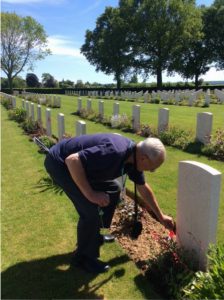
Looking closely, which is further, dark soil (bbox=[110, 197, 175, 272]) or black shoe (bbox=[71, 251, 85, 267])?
dark soil (bbox=[110, 197, 175, 272])

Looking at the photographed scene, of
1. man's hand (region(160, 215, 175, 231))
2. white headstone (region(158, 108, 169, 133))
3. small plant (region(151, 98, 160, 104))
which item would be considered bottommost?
small plant (region(151, 98, 160, 104))

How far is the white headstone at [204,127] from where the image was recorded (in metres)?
9.16

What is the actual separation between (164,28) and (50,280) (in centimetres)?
4317

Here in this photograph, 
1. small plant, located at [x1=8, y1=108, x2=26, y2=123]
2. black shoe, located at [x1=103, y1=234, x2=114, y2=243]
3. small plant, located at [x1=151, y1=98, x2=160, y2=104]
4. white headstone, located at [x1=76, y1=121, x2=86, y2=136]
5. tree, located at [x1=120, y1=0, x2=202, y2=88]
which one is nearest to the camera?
black shoe, located at [x1=103, y1=234, x2=114, y2=243]

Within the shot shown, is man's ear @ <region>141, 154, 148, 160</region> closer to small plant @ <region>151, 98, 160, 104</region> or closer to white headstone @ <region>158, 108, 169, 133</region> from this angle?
white headstone @ <region>158, 108, 169, 133</region>

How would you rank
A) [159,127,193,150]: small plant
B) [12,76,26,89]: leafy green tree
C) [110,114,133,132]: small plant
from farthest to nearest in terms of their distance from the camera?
[12,76,26,89]: leafy green tree < [110,114,133,132]: small plant < [159,127,193,150]: small plant

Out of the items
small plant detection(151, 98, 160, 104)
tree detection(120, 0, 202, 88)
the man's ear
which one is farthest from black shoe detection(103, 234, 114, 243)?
tree detection(120, 0, 202, 88)

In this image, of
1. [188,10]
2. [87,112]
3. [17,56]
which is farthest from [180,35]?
[87,112]

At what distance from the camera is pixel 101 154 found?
3367 millimetres

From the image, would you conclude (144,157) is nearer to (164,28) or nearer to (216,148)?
(216,148)

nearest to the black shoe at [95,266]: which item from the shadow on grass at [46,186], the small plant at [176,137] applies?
the shadow on grass at [46,186]

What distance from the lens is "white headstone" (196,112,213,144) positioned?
30.1 feet

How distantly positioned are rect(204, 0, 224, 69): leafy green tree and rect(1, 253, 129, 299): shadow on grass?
4995 cm

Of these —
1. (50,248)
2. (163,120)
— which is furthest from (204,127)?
(50,248)
